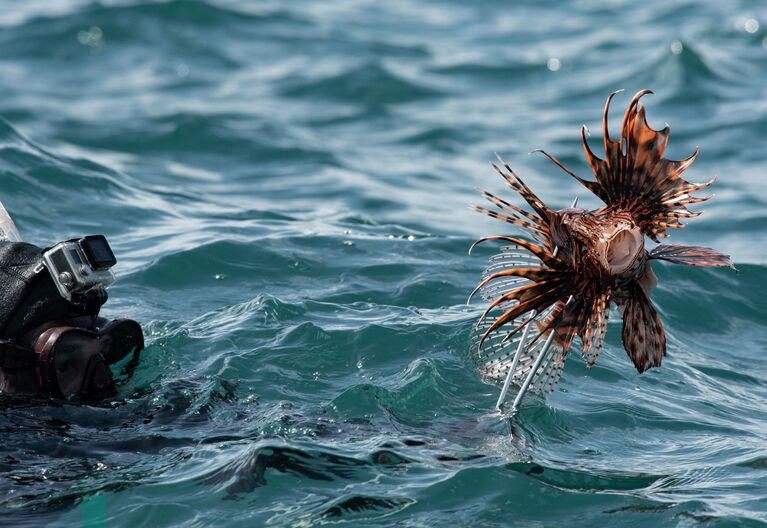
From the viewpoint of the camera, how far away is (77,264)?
4391mm

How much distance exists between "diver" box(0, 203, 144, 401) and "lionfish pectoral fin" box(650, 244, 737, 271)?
2197 mm

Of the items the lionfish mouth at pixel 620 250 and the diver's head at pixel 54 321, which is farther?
the diver's head at pixel 54 321

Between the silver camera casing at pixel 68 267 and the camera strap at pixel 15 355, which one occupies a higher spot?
the silver camera casing at pixel 68 267

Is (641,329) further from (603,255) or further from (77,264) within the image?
(77,264)

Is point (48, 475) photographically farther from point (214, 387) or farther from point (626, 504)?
point (626, 504)

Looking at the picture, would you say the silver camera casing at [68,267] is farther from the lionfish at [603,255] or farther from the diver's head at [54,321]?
the lionfish at [603,255]

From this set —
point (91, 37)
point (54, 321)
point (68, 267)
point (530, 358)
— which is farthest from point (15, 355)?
point (91, 37)

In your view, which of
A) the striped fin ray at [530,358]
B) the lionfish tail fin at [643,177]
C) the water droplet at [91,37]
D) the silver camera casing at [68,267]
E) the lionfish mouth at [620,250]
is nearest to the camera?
the lionfish mouth at [620,250]

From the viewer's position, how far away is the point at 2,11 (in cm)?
1633

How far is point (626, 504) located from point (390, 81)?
10.2 metres

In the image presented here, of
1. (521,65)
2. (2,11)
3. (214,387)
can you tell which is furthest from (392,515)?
(2,11)

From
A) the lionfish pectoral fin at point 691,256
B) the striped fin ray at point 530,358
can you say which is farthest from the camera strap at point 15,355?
the lionfish pectoral fin at point 691,256

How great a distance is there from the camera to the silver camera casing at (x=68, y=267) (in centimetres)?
437

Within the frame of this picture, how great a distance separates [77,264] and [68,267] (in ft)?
0.13
